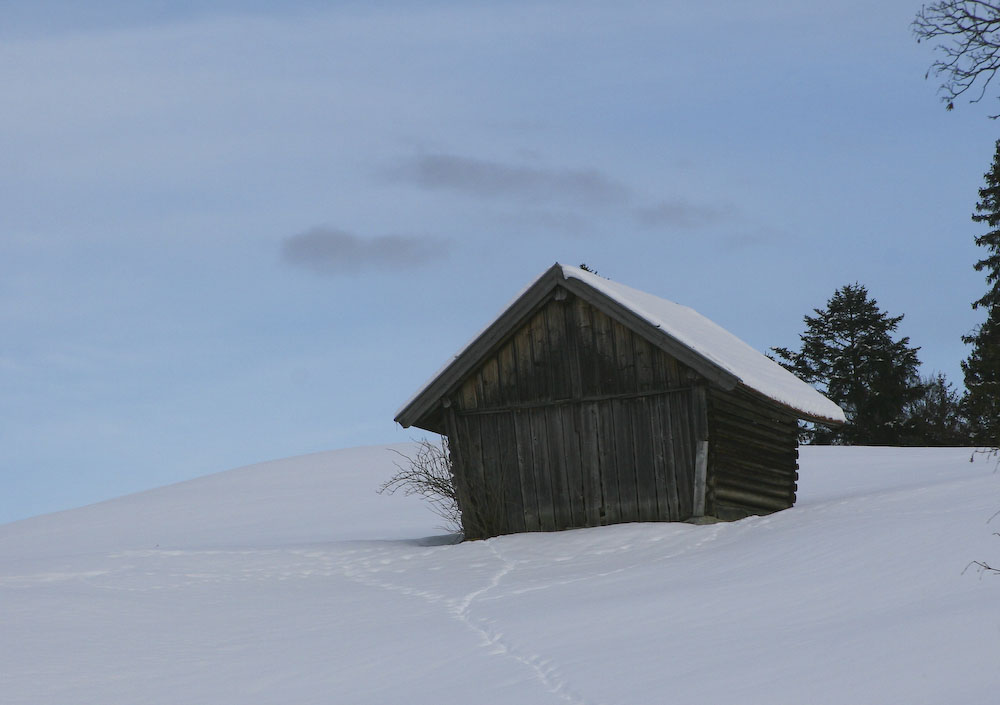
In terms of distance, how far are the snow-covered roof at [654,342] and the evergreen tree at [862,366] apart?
23.7 meters

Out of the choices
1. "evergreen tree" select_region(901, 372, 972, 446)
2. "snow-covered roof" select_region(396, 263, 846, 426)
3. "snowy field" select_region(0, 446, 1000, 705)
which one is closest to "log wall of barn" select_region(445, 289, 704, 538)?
"snow-covered roof" select_region(396, 263, 846, 426)

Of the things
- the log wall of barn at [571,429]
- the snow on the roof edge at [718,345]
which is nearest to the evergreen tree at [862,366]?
the snow on the roof edge at [718,345]

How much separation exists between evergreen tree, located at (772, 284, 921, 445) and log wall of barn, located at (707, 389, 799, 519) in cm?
2440

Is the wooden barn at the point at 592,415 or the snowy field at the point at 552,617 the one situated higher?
the wooden barn at the point at 592,415

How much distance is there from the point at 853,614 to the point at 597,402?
9278 mm

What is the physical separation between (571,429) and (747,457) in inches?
132

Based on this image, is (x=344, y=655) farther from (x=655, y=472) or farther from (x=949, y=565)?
(x=655, y=472)

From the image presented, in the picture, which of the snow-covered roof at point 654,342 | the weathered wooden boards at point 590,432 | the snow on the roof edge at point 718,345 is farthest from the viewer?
the weathered wooden boards at point 590,432

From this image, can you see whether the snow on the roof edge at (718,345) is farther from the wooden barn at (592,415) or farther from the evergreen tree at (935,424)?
the evergreen tree at (935,424)

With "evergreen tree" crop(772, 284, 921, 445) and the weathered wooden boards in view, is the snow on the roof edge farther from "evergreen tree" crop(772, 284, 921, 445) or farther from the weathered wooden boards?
"evergreen tree" crop(772, 284, 921, 445)

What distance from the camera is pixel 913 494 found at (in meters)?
18.0

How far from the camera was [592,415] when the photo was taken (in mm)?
18750

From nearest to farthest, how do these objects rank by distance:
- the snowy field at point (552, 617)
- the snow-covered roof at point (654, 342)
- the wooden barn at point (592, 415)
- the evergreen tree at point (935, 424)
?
the snowy field at point (552, 617), the snow-covered roof at point (654, 342), the wooden barn at point (592, 415), the evergreen tree at point (935, 424)

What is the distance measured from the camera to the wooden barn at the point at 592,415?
59.4ft
